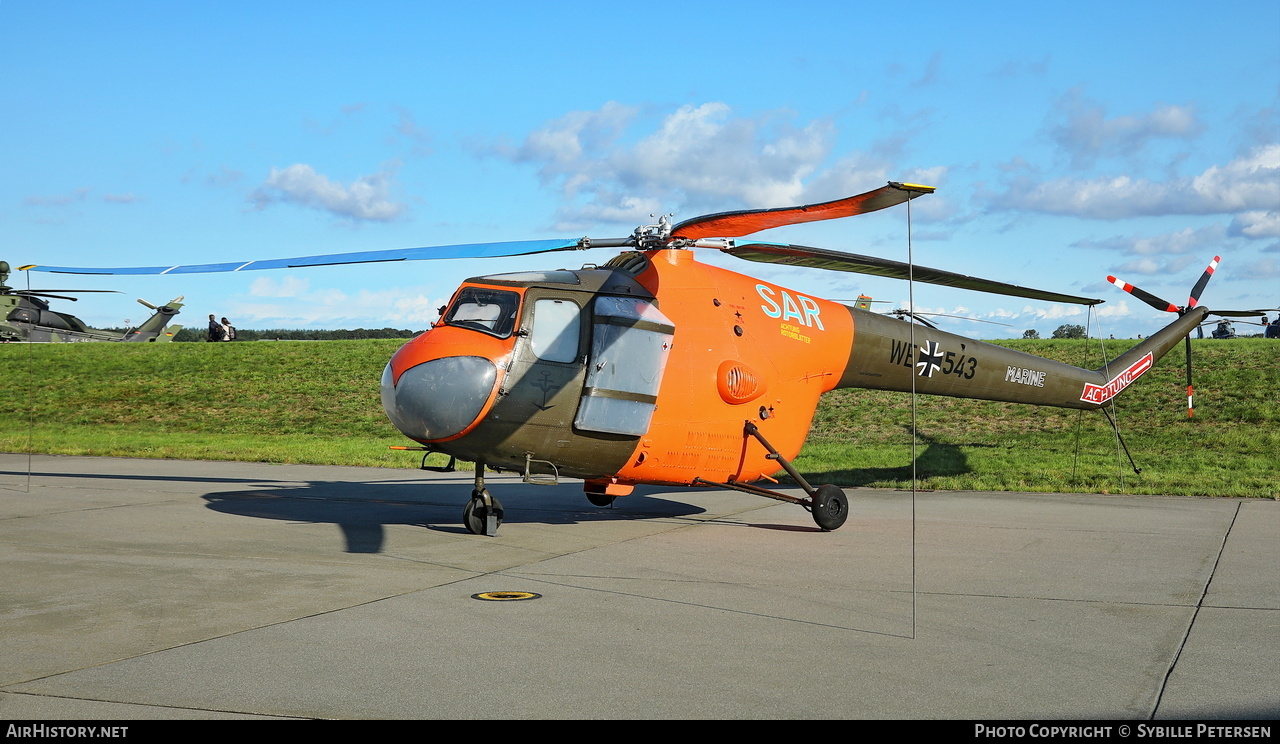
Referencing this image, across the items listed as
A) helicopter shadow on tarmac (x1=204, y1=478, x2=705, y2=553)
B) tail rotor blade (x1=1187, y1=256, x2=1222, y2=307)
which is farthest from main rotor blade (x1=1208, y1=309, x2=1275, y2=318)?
helicopter shadow on tarmac (x1=204, y1=478, x2=705, y2=553)

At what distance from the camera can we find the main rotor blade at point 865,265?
Answer: 12055 mm

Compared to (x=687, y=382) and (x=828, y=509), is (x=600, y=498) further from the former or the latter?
(x=828, y=509)

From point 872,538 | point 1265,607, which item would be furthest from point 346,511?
point 1265,607

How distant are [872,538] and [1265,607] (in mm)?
4329

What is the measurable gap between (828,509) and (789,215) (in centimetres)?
416

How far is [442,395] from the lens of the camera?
32.6ft

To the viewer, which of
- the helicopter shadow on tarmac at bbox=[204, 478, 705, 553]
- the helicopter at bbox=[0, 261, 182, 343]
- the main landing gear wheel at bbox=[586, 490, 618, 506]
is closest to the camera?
the helicopter shadow on tarmac at bbox=[204, 478, 705, 553]

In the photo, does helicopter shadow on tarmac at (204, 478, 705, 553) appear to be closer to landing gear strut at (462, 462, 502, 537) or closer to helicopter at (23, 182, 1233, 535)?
landing gear strut at (462, 462, 502, 537)

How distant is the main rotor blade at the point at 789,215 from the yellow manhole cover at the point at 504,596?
4153 mm

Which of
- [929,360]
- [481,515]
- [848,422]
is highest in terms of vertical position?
[929,360]

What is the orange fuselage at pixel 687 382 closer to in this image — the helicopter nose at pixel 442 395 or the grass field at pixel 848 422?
the helicopter nose at pixel 442 395

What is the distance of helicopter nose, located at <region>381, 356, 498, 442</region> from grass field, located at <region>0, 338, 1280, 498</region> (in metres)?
9.66

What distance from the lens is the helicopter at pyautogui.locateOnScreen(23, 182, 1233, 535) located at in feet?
33.4

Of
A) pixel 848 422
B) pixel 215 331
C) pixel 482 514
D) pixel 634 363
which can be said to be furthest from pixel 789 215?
pixel 215 331
